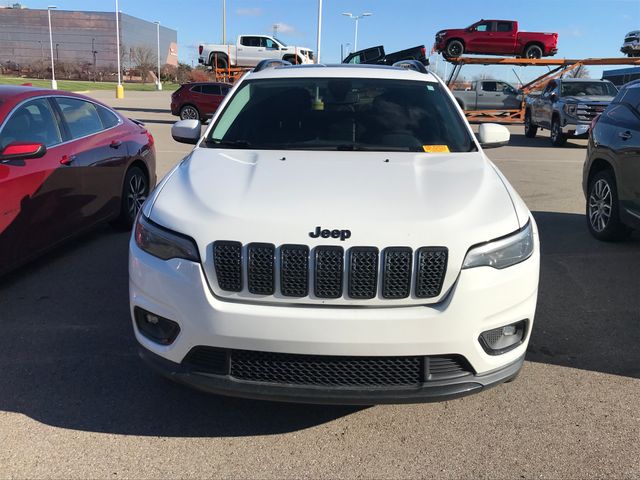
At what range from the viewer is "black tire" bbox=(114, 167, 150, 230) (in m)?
6.31

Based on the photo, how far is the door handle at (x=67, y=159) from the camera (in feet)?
16.4

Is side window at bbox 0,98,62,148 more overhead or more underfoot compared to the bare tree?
more underfoot

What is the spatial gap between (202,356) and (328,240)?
0.78 meters

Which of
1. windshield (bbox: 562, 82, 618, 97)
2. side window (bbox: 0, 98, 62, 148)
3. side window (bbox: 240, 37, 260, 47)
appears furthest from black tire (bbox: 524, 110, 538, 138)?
side window (bbox: 0, 98, 62, 148)

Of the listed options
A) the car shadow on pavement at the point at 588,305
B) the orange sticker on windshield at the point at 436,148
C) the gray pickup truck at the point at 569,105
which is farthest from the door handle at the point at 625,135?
the gray pickup truck at the point at 569,105

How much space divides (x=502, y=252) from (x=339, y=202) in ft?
2.60

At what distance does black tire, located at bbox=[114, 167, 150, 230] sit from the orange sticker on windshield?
375 centimetres

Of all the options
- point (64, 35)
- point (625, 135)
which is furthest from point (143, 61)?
point (625, 135)

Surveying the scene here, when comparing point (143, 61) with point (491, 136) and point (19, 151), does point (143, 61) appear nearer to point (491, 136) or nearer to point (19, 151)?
point (19, 151)

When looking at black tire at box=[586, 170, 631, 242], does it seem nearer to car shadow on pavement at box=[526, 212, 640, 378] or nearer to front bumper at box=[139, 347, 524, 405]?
car shadow on pavement at box=[526, 212, 640, 378]

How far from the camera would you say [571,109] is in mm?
16031

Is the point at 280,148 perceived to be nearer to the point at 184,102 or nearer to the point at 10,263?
the point at 10,263

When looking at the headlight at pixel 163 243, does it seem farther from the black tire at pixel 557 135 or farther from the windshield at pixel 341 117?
the black tire at pixel 557 135

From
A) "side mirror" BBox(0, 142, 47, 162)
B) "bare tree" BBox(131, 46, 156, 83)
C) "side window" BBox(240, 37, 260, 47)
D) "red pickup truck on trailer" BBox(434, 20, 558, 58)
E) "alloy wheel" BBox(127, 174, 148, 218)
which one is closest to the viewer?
"side mirror" BBox(0, 142, 47, 162)
